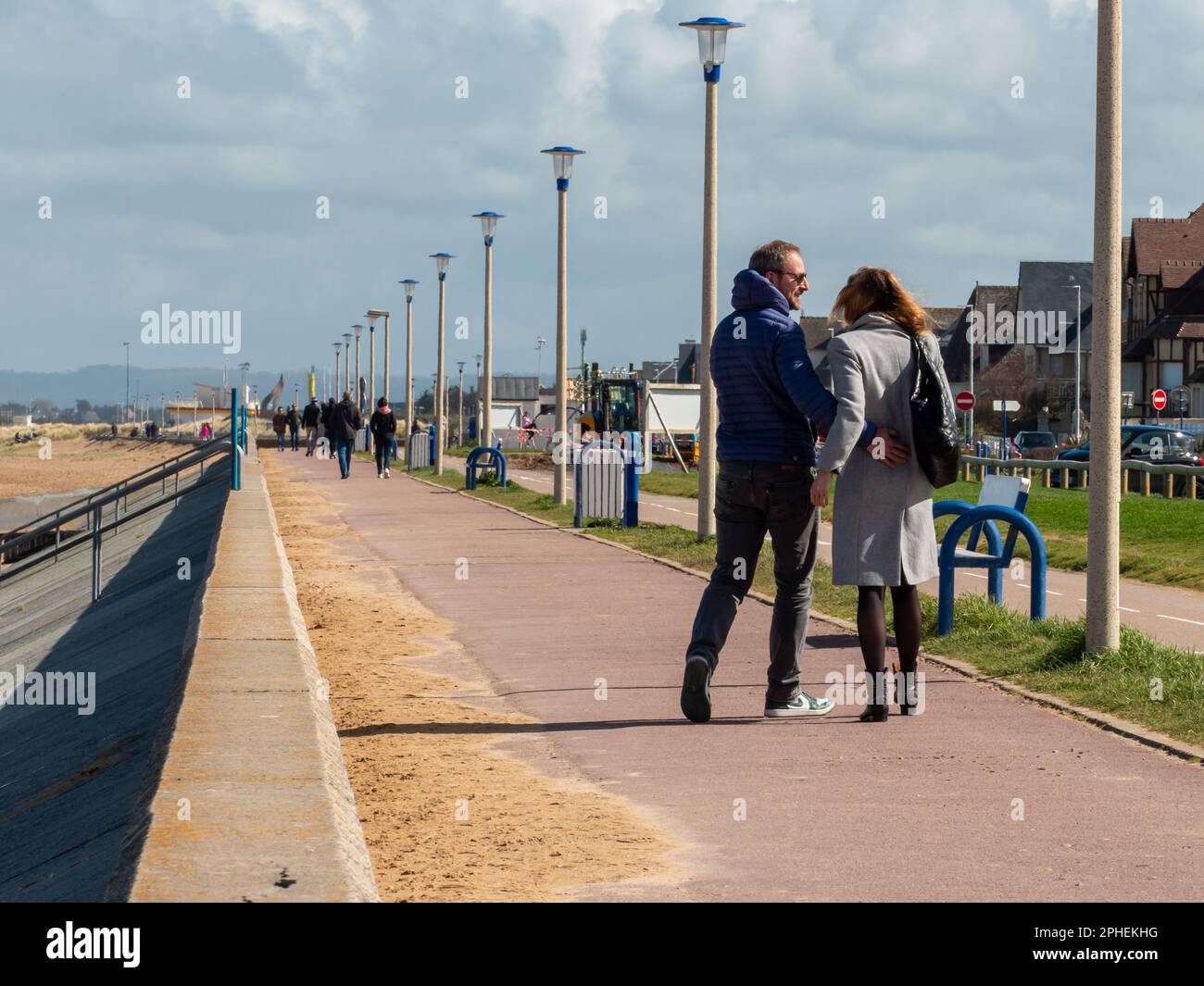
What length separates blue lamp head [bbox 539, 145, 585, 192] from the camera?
28.6 metres

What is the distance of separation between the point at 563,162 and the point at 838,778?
22.7 m

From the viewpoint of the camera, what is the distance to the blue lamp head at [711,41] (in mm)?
19531

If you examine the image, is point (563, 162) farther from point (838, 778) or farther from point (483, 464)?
point (838, 778)

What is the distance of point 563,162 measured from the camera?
1133 inches

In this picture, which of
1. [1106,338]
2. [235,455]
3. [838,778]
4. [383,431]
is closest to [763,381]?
[838,778]

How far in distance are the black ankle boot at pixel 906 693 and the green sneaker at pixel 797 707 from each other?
13.4 inches

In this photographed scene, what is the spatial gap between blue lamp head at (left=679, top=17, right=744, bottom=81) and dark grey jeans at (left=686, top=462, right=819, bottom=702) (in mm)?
12308

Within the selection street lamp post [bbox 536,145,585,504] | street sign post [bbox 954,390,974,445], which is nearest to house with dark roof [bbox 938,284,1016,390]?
street sign post [bbox 954,390,974,445]

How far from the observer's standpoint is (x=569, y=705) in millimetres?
9055

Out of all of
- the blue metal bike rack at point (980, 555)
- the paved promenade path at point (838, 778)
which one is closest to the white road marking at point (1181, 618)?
the blue metal bike rack at point (980, 555)

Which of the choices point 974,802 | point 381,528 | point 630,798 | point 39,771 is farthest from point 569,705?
point 381,528

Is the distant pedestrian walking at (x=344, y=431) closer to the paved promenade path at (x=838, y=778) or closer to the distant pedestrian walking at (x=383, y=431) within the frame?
the distant pedestrian walking at (x=383, y=431)

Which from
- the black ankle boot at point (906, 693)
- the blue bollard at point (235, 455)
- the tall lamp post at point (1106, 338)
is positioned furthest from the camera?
the blue bollard at point (235, 455)

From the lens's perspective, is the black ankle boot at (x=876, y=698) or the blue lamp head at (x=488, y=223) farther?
the blue lamp head at (x=488, y=223)
